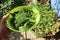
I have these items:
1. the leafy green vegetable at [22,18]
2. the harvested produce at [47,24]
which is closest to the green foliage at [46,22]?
the harvested produce at [47,24]

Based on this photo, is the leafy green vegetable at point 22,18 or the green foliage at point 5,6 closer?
the leafy green vegetable at point 22,18

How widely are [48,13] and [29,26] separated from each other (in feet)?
0.96

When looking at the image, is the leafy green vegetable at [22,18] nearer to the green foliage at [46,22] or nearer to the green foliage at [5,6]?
the green foliage at [46,22]

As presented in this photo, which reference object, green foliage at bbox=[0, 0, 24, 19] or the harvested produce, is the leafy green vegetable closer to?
the harvested produce

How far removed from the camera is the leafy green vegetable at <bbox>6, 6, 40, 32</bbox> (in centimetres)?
160

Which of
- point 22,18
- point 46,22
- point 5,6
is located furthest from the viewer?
point 5,6

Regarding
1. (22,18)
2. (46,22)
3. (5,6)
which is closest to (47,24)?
(46,22)

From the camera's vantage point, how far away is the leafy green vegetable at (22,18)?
5.24 feet

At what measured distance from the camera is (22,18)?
1.61 m

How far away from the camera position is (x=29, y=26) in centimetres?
159

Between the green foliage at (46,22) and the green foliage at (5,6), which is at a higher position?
the green foliage at (5,6)

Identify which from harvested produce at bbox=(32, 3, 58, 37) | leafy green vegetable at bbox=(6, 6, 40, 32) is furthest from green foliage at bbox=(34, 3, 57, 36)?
leafy green vegetable at bbox=(6, 6, 40, 32)

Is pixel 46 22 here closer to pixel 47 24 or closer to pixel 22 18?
pixel 47 24

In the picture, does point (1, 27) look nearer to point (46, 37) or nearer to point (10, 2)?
point (10, 2)
